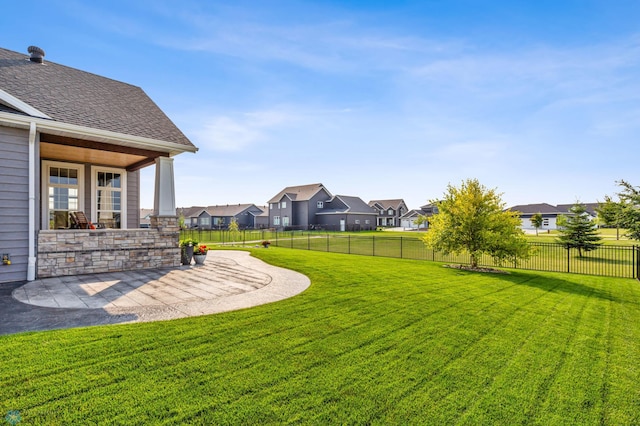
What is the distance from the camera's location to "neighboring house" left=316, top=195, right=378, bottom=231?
4594cm

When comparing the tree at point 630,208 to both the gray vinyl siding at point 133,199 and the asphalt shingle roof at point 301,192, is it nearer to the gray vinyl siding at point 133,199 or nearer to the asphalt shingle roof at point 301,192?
the gray vinyl siding at point 133,199

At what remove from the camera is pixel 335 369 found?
3201 millimetres

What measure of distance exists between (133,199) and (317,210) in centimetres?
3666

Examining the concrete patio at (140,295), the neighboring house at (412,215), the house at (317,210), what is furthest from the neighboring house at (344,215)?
the concrete patio at (140,295)

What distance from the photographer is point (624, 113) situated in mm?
11867

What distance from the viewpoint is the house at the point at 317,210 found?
46250mm

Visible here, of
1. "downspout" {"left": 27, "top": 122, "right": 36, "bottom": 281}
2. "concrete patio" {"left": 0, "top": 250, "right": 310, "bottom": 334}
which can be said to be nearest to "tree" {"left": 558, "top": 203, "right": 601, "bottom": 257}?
"concrete patio" {"left": 0, "top": 250, "right": 310, "bottom": 334}

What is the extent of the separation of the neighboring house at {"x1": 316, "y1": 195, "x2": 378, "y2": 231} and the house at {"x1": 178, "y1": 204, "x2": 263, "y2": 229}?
50.8 ft

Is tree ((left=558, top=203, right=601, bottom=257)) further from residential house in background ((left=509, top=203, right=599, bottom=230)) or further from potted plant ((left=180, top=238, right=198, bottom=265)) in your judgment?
residential house in background ((left=509, top=203, right=599, bottom=230))

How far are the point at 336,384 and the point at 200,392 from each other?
1233 millimetres

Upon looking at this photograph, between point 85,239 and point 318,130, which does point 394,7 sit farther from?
point 85,239

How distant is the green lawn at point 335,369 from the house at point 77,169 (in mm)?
4864

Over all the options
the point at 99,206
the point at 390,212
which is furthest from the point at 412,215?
the point at 99,206

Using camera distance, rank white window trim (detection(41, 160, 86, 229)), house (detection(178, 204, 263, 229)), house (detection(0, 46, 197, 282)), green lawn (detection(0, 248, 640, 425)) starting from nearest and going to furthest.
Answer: green lawn (detection(0, 248, 640, 425)), house (detection(0, 46, 197, 282)), white window trim (detection(41, 160, 86, 229)), house (detection(178, 204, 263, 229))
